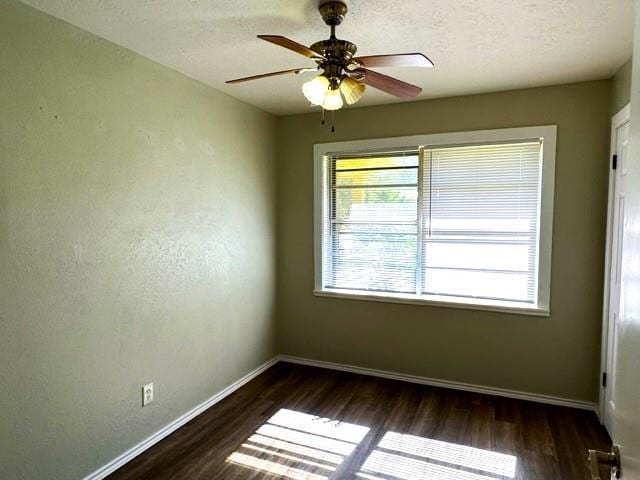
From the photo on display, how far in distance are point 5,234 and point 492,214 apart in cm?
309

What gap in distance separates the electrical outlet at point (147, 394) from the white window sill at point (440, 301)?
170cm

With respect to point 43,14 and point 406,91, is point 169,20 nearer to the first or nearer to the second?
point 43,14

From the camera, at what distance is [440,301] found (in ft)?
10.8

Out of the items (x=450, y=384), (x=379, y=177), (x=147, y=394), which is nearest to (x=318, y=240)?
(x=379, y=177)

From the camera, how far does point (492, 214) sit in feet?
10.3

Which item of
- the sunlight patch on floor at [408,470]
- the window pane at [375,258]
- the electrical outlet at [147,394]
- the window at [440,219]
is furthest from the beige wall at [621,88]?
the electrical outlet at [147,394]

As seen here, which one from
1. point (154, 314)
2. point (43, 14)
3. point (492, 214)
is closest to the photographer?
point (43, 14)

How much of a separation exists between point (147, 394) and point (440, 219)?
2532 mm

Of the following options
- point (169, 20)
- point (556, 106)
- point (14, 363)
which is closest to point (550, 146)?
point (556, 106)

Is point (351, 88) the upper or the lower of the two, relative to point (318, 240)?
upper

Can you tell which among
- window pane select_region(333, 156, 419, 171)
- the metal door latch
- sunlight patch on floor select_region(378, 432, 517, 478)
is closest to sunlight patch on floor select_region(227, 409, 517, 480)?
sunlight patch on floor select_region(378, 432, 517, 478)

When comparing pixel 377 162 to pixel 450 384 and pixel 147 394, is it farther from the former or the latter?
pixel 147 394

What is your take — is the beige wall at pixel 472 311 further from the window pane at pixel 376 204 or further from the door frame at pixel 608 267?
the window pane at pixel 376 204

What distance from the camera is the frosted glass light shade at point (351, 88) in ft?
5.91
